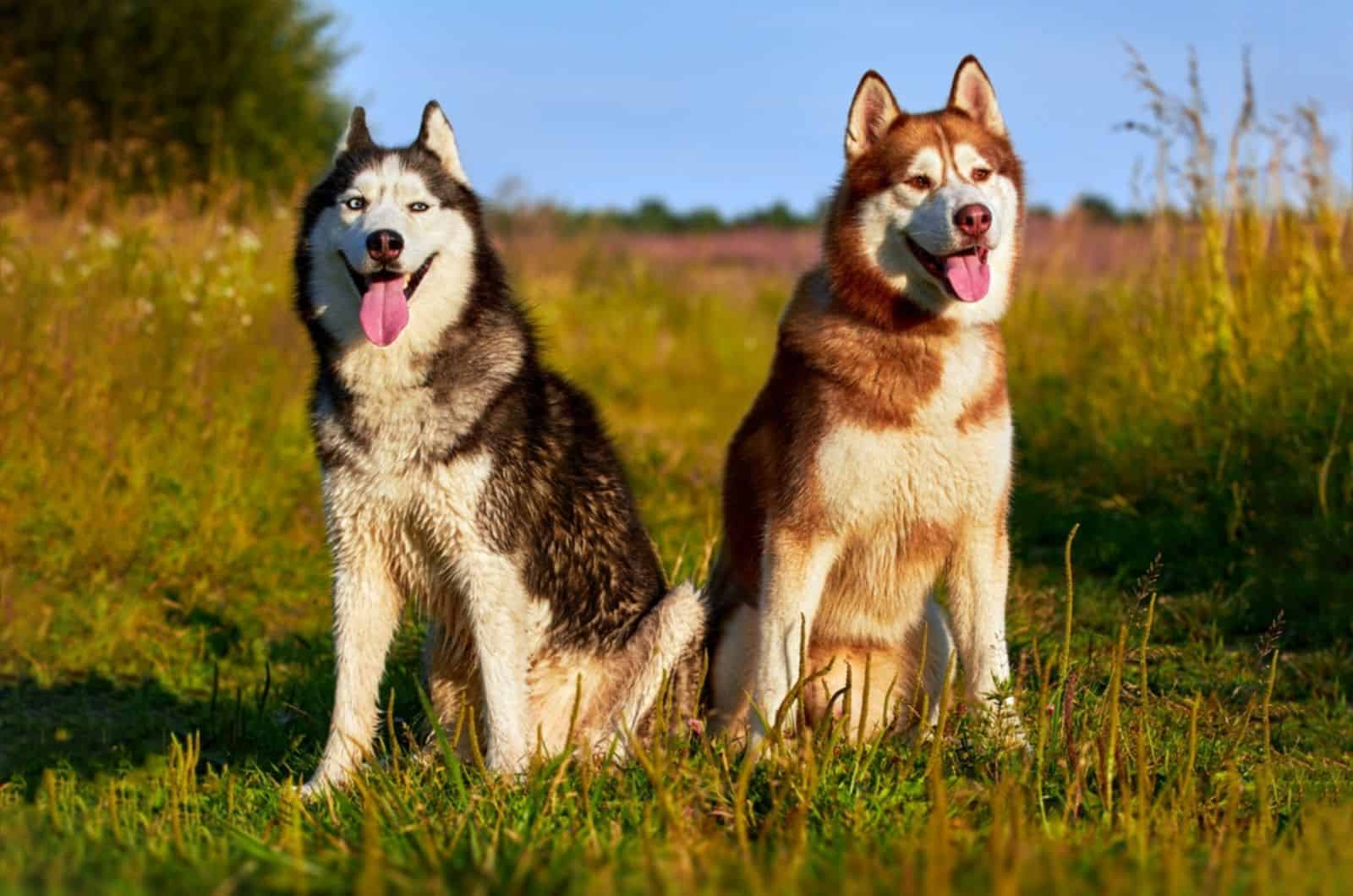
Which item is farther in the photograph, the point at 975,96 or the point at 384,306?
the point at 975,96

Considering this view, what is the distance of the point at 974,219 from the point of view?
3.55 m

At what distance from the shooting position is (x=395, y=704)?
4.81 meters

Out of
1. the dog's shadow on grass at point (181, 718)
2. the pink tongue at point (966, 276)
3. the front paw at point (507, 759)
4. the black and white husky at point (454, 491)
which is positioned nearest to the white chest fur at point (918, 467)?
the pink tongue at point (966, 276)

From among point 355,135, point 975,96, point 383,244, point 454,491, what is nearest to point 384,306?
point 383,244

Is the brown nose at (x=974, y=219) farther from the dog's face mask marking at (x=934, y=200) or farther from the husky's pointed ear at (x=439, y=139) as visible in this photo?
the husky's pointed ear at (x=439, y=139)

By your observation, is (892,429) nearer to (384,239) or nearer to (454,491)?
(454,491)

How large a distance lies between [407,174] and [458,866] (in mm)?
Result: 2156

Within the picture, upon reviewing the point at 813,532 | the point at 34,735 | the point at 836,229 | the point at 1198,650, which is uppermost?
the point at 836,229

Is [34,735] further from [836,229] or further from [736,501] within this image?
[836,229]

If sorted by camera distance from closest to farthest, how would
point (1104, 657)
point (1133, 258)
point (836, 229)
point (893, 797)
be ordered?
point (893, 797) < point (836, 229) < point (1104, 657) < point (1133, 258)

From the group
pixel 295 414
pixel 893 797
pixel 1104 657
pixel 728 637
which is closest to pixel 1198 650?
pixel 1104 657

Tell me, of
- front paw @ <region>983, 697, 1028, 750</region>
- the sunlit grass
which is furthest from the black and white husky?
front paw @ <region>983, 697, 1028, 750</region>

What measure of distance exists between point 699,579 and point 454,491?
1408 millimetres

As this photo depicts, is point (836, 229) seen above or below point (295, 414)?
above
